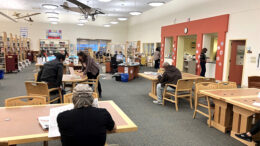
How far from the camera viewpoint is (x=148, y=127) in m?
3.77

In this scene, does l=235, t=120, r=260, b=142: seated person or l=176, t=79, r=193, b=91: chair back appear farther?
l=176, t=79, r=193, b=91: chair back

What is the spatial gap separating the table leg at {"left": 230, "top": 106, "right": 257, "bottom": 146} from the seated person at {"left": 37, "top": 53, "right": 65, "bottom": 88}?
3321 millimetres

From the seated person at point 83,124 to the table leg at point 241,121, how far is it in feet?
8.17

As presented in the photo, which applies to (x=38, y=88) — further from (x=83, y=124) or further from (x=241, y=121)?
(x=241, y=121)

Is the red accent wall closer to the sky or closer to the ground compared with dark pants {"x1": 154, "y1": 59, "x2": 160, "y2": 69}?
closer to the sky

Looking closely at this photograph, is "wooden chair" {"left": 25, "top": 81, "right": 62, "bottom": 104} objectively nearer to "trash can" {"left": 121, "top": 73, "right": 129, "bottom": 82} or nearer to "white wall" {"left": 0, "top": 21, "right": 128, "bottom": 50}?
"trash can" {"left": 121, "top": 73, "right": 129, "bottom": 82}

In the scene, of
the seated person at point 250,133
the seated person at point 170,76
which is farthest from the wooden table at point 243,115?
the seated person at point 170,76

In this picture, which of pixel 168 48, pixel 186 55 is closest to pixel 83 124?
pixel 186 55

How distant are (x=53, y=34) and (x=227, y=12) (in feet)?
50.5

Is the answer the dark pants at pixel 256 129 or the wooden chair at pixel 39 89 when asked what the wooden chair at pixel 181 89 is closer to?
the dark pants at pixel 256 129

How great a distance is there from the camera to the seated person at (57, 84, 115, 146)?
1544 millimetres

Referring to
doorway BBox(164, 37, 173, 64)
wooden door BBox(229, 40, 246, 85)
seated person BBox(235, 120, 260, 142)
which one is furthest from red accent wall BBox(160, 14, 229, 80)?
seated person BBox(235, 120, 260, 142)

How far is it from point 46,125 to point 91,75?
12.1ft

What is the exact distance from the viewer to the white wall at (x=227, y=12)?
23.2 ft
